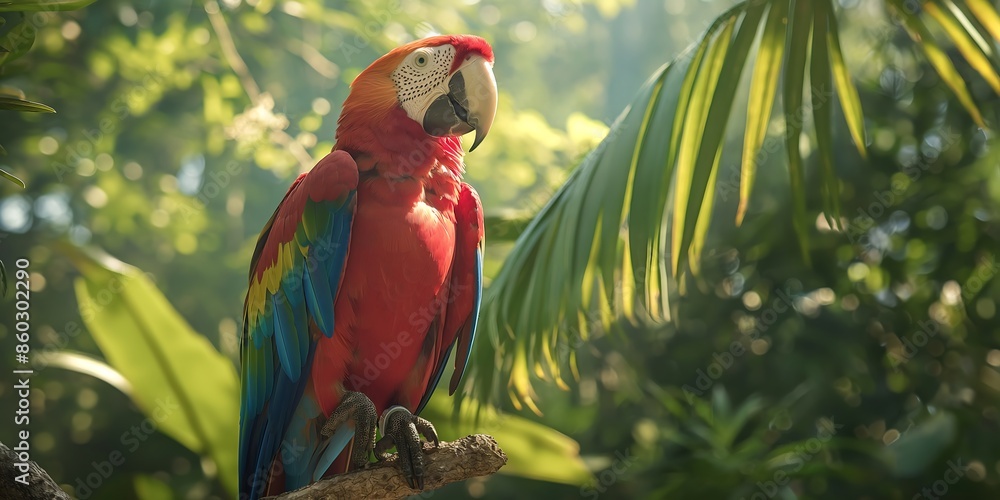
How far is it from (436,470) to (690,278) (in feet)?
5.50

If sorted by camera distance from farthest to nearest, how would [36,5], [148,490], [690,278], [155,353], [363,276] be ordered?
[690,278] < [148,490] < [155,353] < [363,276] < [36,5]

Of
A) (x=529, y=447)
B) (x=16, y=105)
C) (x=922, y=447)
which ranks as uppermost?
(x=16, y=105)

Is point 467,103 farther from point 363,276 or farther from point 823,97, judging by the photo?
point 823,97

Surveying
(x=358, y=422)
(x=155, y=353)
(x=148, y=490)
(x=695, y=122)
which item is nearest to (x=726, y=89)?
(x=695, y=122)

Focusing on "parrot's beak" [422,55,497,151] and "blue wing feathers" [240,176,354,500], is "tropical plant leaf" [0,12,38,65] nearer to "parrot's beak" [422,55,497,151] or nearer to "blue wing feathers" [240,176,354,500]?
"blue wing feathers" [240,176,354,500]

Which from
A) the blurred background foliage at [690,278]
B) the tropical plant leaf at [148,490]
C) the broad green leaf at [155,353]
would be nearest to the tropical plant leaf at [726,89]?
the blurred background foliage at [690,278]

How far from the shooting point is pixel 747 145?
3.54 feet

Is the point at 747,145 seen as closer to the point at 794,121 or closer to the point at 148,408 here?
the point at 794,121

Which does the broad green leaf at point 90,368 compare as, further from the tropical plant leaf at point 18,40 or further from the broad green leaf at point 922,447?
the broad green leaf at point 922,447

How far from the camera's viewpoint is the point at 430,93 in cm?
85

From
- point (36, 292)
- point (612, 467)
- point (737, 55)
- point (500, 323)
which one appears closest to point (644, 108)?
point (737, 55)

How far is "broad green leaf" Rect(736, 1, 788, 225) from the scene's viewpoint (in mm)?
1026

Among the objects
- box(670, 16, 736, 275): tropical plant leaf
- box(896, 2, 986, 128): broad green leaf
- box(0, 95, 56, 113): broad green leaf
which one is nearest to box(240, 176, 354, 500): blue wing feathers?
box(0, 95, 56, 113): broad green leaf

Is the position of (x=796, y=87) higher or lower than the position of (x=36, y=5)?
lower
